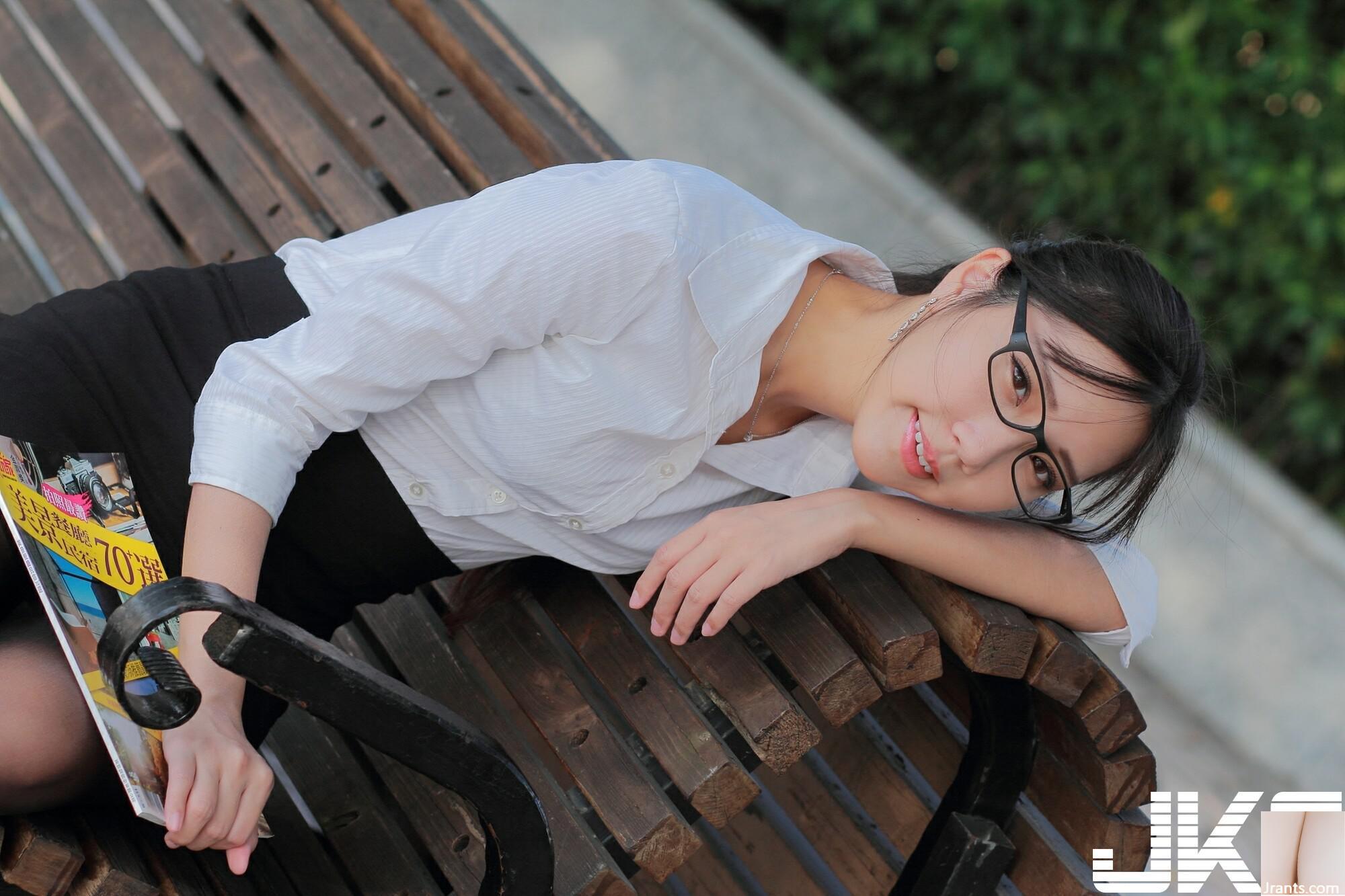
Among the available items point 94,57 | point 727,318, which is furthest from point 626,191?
point 94,57

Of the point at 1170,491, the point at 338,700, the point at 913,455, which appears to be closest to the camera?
the point at 338,700

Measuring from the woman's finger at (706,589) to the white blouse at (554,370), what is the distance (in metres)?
0.19

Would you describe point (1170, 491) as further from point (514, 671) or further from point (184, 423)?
point (184, 423)

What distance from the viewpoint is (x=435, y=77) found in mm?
2395

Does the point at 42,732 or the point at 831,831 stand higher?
the point at 42,732

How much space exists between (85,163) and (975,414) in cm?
199

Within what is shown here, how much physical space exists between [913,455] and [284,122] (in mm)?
1536

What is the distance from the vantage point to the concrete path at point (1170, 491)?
331 cm

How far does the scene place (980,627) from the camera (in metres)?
1.54

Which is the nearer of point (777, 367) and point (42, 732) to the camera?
point (42, 732)

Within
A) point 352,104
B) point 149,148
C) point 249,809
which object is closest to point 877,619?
point 249,809

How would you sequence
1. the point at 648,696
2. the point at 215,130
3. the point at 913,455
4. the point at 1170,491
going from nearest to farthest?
the point at 913,455, the point at 648,696, the point at 215,130, the point at 1170,491

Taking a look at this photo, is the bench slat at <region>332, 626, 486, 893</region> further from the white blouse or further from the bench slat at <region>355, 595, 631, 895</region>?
the white blouse

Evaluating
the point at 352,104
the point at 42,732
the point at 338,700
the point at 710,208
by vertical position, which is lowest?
the point at 42,732
